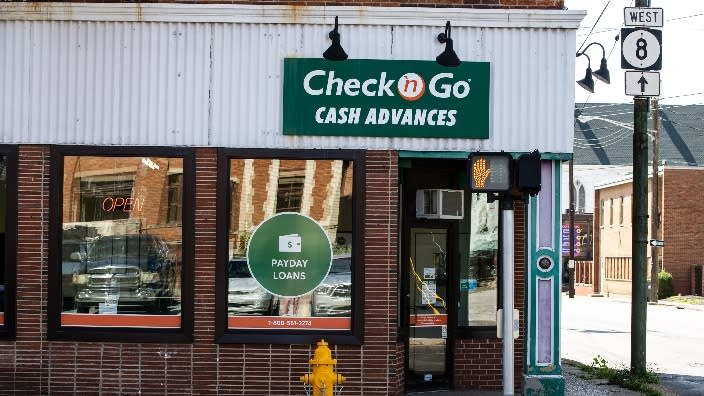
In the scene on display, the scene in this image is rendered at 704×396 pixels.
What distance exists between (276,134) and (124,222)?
2.09 metres

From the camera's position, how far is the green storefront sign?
1209 centimetres

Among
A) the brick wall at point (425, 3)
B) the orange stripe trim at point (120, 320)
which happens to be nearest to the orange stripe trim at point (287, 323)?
the orange stripe trim at point (120, 320)

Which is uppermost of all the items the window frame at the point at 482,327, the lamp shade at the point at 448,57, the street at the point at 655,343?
the lamp shade at the point at 448,57

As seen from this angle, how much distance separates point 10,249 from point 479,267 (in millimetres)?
5952

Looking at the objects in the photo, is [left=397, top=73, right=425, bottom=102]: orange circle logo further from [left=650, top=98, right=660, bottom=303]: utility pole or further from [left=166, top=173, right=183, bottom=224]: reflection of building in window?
[left=650, top=98, right=660, bottom=303]: utility pole

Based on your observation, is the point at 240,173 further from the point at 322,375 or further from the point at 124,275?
the point at 322,375

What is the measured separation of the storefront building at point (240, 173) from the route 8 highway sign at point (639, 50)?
9.93ft

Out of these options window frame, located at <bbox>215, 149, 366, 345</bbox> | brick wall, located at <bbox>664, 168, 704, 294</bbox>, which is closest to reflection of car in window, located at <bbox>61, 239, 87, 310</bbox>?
window frame, located at <bbox>215, 149, 366, 345</bbox>

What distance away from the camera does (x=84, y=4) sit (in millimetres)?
12070

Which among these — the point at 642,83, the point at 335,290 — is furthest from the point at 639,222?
the point at 335,290

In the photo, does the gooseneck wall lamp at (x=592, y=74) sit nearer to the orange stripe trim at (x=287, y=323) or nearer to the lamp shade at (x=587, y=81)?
the lamp shade at (x=587, y=81)

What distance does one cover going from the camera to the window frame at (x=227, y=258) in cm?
1198

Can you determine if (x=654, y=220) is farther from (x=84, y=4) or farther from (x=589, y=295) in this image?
(x=84, y=4)

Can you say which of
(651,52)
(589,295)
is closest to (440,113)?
(651,52)
